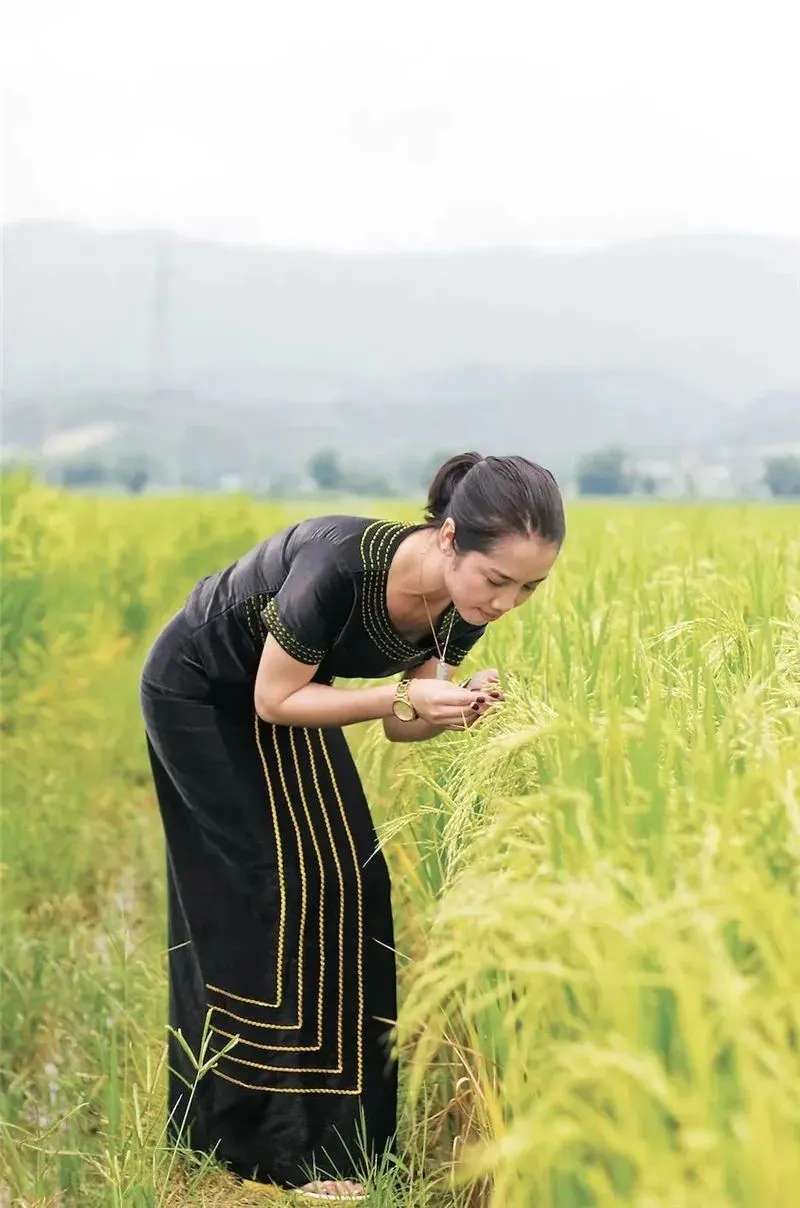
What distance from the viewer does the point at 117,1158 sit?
2.70m

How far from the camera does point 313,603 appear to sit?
235cm

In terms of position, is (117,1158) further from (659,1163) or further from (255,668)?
(659,1163)

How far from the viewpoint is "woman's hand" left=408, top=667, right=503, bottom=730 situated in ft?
7.18

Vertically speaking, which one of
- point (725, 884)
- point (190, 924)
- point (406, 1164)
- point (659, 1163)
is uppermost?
point (725, 884)

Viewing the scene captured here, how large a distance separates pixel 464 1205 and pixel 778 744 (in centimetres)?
101

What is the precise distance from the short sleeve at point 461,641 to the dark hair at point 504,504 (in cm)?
29

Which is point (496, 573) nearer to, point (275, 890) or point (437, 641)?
point (437, 641)

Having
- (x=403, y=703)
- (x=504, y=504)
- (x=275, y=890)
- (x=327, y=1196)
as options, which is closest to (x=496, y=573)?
(x=504, y=504)

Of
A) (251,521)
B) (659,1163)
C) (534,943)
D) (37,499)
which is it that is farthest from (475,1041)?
(251,521)

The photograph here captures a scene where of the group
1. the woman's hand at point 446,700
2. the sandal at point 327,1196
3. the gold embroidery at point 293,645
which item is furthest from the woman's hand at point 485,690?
the sandal at point 327,1196

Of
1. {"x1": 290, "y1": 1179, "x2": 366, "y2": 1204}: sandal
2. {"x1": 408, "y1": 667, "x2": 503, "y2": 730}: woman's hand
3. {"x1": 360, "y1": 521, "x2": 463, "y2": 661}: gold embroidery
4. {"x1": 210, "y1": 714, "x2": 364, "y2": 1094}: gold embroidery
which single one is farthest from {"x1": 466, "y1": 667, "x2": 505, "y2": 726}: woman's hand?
{"x1": 290, "y1": 1179, "x2": 366, "y2": 1204}: sandal

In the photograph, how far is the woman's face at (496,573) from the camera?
2168 mm

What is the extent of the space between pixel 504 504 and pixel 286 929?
2.99 ft

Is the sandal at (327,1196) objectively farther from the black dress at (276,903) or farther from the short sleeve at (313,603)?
the short sleeve at (313,603)
